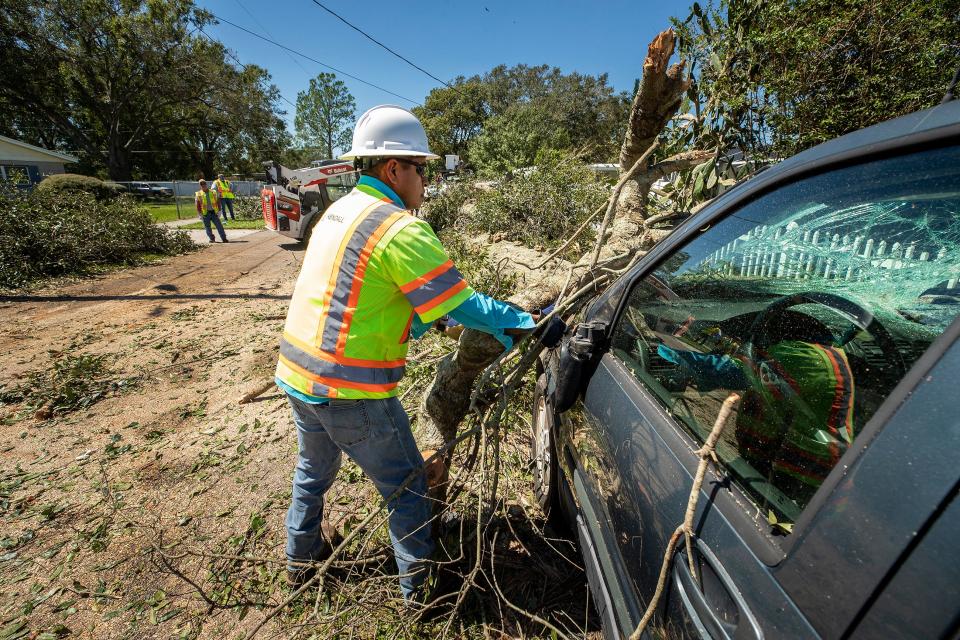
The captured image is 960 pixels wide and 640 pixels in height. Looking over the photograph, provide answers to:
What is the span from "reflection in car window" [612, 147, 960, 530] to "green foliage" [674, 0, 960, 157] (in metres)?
2.00

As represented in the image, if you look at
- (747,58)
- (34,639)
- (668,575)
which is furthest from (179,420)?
(747,58)

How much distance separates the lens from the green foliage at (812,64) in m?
2.56

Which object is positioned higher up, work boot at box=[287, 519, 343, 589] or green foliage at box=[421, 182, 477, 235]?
Result: green foliage at box=[421, 182, 477, 235]

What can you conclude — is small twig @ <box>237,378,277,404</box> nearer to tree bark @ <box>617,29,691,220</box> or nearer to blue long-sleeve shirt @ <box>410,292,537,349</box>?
blue long-sleeve shirt @ <box>410,292,537,349</box>

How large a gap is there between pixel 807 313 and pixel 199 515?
3362 mm

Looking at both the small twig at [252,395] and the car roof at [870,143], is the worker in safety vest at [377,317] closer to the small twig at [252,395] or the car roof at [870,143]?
the car roof at [870,143]

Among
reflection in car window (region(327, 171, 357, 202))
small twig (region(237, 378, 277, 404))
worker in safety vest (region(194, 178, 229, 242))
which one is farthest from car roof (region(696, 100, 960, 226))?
reflection in car window (region(327, 171, 357, 202))

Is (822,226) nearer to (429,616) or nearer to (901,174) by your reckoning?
(901,174)

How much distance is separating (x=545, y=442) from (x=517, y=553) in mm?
696

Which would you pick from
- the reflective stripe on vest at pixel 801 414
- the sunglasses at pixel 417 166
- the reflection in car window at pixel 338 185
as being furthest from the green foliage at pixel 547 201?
the reflection in car window at pixel 338 185

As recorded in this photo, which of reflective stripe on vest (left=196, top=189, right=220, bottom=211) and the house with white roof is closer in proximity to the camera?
reflective stripe on vest (left=196, top=189, right=220, bottom=211)

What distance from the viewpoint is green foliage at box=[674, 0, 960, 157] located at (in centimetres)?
256

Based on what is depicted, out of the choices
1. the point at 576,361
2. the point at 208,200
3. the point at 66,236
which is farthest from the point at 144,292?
the point at 576,361

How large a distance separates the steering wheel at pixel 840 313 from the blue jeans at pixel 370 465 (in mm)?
1355
